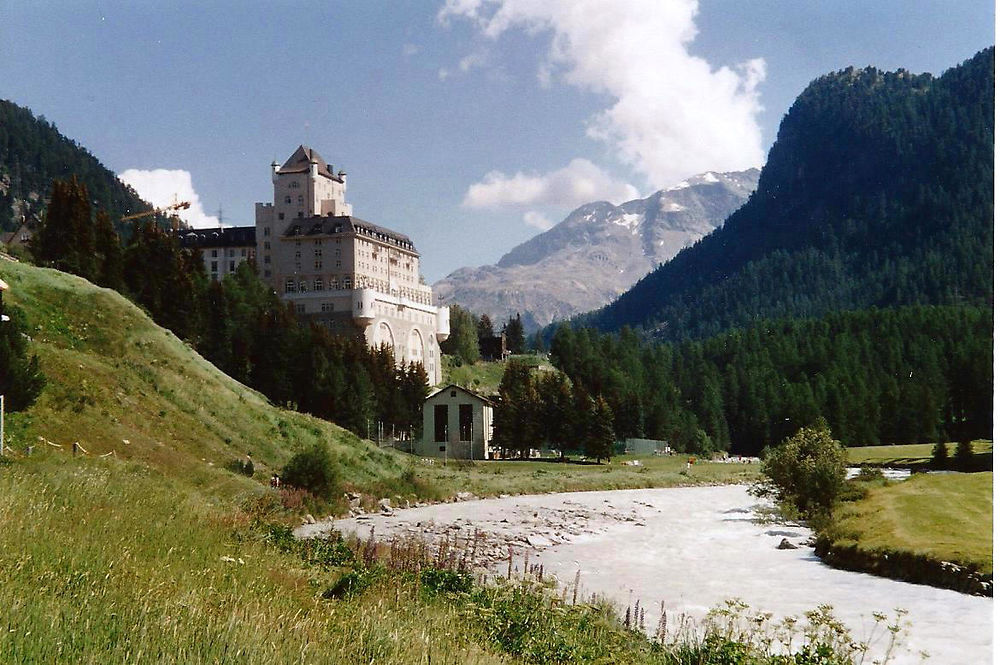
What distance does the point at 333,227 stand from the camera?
13438 cm

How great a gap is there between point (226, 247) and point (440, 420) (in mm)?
82138

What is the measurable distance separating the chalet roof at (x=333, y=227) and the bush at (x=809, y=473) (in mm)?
96128

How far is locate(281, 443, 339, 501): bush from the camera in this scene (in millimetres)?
40531

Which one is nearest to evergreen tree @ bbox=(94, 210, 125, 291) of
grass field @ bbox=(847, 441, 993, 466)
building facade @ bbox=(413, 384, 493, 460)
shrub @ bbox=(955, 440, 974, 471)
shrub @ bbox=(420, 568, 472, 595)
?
building facade @ bbox=(413, 384, 493, 460)

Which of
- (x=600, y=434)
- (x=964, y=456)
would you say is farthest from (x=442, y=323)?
(x=964, y=456)

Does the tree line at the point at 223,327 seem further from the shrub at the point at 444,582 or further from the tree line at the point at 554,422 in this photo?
the shrub at the point at 444,582

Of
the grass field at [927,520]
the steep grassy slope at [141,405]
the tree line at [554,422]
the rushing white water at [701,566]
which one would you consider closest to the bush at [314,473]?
the steep grassy slope at [141,405]

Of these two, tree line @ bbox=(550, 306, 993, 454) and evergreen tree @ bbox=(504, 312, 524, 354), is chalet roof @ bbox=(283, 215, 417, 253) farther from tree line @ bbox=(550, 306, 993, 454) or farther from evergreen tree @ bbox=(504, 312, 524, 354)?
evergreen tree @ bbox=(504, 312, 524, 354)

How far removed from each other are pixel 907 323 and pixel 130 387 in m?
146

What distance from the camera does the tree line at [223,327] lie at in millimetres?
73812

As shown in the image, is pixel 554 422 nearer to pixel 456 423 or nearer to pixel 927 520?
pixel 456 423

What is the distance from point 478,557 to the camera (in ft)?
90.5

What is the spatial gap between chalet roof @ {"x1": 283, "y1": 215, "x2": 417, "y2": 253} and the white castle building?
16 cm

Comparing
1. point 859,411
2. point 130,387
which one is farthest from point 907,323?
point 130,387
